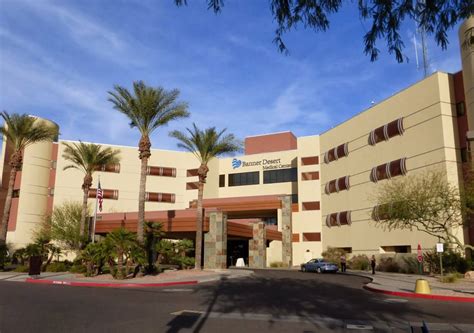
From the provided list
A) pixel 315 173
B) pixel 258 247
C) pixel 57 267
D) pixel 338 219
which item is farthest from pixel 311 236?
pixel 57 267

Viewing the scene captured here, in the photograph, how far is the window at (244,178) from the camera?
57.6 metres

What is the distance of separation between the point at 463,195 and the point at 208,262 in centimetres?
2049

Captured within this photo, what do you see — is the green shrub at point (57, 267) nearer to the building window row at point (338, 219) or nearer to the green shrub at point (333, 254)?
the green shrub at point (333, 254)

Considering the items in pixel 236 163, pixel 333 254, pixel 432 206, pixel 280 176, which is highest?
pixel 236 163

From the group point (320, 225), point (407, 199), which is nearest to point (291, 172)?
point (320, 225)

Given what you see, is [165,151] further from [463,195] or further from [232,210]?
[463,195]

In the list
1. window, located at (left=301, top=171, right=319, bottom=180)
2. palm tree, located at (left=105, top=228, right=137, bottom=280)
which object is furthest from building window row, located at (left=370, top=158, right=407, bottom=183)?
palm tree, located at (left=105, top=228, right=137, bottom=280)

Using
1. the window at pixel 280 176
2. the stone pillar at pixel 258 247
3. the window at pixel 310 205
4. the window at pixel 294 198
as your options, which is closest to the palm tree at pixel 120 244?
the stone pillar at pixel 258 247

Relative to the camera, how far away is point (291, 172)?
2180 inches

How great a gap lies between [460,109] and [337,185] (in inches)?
633

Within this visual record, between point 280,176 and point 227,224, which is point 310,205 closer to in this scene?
point 280,176

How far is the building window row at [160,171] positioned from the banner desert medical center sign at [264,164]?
8.81m

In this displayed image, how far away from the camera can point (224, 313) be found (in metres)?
12.2

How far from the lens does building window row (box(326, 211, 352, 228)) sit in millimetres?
44531
